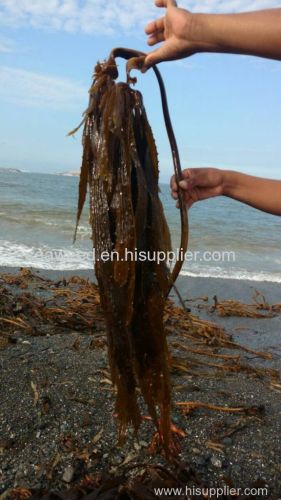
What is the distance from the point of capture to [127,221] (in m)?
1.82

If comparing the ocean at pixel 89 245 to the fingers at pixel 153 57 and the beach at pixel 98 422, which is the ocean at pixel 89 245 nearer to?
the beach at pixel 98 422

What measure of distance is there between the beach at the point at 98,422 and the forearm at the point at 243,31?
1782 millimetres

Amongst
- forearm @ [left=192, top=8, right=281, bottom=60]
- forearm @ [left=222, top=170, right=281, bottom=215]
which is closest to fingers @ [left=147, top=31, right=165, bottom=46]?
forearm @ [left=192, top=8, right=281, bottom=60]

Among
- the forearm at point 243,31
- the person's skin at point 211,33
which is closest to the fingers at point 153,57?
the person's skin at point 211,33

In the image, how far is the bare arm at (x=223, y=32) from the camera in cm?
143

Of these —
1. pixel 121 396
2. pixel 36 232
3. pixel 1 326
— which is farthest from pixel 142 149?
pixel 36 232

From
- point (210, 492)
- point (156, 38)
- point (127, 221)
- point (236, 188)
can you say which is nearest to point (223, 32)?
point (156, 38)

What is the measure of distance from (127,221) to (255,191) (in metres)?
0.81

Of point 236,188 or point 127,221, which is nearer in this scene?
point 127,221

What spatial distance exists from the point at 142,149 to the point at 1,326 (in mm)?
2446

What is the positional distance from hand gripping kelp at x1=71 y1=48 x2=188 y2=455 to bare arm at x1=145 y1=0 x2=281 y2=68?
204 mm

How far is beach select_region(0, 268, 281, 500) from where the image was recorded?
211 cm

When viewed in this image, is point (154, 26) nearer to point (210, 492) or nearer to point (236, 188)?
point (236, 188)

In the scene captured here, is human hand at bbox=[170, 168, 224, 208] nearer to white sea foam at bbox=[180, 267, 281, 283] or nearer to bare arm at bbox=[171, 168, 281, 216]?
bare arm at bbox=[171, 168, 281, 216]
